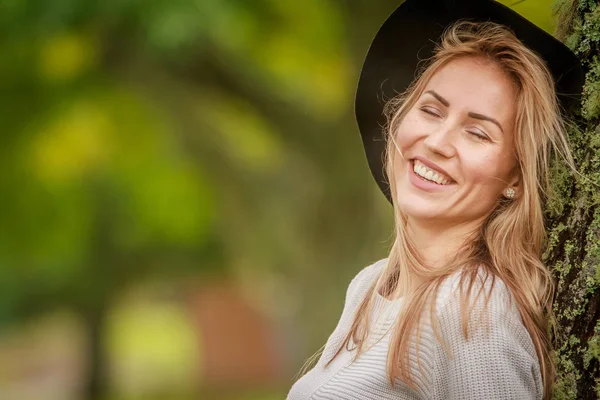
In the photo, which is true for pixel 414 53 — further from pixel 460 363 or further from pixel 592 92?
pixel 460 363

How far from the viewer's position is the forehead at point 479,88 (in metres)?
1.65

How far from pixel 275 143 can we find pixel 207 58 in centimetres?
112

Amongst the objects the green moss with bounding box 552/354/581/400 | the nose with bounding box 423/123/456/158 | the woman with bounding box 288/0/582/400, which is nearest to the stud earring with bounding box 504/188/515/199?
the woman with bounding box 288/0/582/400

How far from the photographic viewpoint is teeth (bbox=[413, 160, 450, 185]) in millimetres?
1705

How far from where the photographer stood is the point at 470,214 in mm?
1713

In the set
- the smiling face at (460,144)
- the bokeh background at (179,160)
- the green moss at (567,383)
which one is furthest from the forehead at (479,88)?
the green moss at (567,383)

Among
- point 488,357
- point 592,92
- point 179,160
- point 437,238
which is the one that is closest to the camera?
point 488,357

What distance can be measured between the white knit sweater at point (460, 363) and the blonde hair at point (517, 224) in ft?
0.06

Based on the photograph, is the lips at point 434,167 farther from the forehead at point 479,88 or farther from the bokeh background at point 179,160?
the bokeh background at point 179,160

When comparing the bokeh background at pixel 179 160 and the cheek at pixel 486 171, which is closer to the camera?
the cheek at pixel 486 171

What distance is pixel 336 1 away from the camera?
6.10 m

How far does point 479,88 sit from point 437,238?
0.91 ft

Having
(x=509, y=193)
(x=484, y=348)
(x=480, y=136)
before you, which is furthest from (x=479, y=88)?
(x=484, y=348)

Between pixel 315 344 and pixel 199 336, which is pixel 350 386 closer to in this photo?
pixel 315 344
